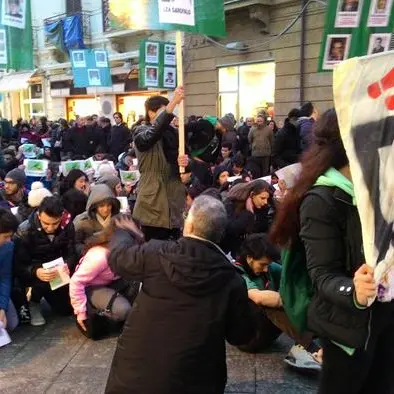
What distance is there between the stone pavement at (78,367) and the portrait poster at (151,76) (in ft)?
28.6

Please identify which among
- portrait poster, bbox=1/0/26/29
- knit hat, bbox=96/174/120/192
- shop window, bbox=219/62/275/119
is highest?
portrait poster, bbox=1/0/26/29

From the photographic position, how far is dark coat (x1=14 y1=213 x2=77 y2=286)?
13.9 ft

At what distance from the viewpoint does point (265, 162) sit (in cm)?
969

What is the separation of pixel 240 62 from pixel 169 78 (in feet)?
12.0

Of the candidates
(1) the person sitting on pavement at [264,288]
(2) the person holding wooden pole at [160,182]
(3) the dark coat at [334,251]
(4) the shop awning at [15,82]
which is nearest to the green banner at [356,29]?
(2) the person holding wooden pole at [160,182]

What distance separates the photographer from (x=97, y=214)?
447cm

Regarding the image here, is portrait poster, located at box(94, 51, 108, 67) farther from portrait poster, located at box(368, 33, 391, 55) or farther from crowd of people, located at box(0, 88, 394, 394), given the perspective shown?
crowd of people, located at box(0, 88, 394, 394)

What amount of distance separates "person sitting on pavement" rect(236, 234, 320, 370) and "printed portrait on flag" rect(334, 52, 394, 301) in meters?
1.69

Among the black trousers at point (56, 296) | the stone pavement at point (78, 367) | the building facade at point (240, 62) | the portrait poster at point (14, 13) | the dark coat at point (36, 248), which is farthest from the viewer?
the building facade at point (240, 62)

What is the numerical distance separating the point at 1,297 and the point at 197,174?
2807 millimetres

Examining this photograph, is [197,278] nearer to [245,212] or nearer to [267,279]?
[267,279]

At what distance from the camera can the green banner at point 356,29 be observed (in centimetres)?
594

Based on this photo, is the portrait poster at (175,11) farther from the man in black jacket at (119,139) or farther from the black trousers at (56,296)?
the man in black jacket at (119,139)

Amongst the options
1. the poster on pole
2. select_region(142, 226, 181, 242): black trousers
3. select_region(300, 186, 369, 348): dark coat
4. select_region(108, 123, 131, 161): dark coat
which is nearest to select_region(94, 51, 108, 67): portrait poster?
the poster on pole
